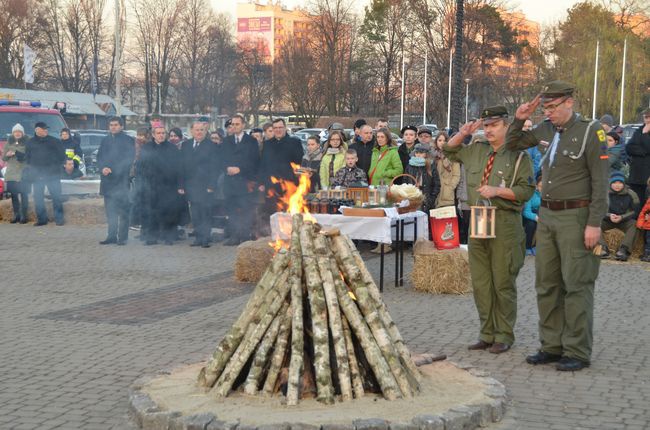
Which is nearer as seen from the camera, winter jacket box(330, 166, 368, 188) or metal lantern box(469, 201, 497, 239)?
metal lantern box(469, 201, 497, 239)

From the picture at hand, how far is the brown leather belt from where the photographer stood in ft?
23.0

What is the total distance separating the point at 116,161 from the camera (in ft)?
50.8

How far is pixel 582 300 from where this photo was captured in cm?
699

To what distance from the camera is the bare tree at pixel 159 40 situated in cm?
7350

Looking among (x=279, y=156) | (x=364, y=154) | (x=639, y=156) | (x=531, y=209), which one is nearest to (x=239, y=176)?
(x=279, y=156)

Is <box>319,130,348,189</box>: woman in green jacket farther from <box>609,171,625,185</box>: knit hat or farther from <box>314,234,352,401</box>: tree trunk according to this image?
<box>314,234,352,401</box>: tree trunk

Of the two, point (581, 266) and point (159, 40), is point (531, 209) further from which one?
point (159, 40)

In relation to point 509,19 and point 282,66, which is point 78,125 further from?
point 509,19

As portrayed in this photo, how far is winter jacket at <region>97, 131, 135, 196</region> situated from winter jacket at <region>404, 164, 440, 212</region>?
16.5 ft

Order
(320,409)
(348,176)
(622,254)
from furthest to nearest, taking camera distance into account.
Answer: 1. (622,254)
2. (348,176)
3. (320,409)

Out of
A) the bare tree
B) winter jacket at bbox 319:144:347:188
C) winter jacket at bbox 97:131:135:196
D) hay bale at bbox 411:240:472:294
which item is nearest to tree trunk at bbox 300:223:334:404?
hay bale at bbox 411:240:472:294

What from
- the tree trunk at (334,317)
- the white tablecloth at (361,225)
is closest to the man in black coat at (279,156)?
the white tablecloth at (361,225)

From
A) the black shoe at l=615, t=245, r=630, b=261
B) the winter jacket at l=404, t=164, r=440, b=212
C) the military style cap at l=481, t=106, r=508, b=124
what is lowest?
the black shoe at l=615, t=245, r=630, b=261

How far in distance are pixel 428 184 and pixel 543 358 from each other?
22.5 feet
